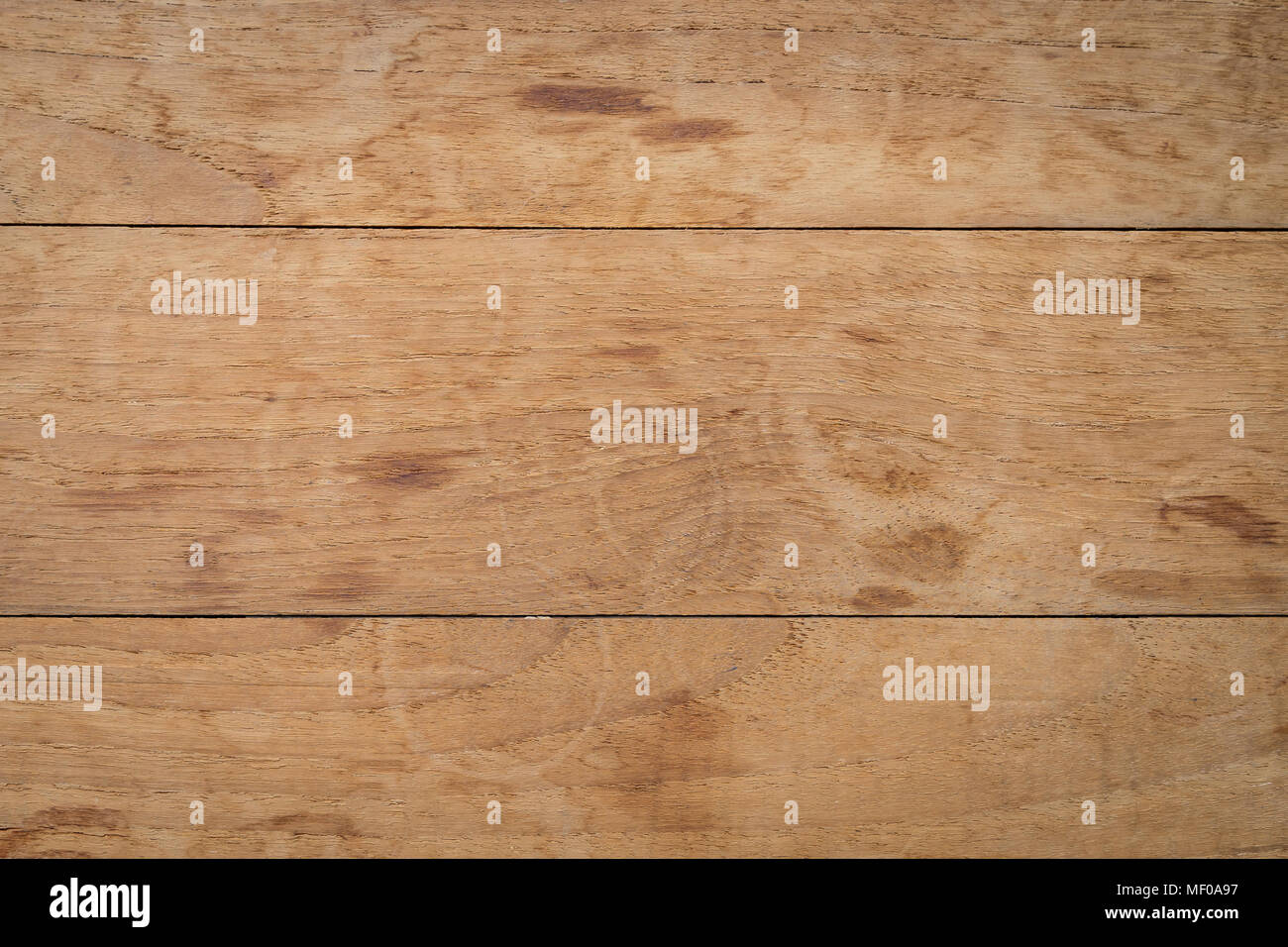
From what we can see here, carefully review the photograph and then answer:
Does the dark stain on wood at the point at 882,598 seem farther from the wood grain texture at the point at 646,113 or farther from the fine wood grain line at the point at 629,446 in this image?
the wood grain texture at the point at 646,113

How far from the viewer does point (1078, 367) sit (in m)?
0.58

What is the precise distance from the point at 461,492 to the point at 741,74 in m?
0.34

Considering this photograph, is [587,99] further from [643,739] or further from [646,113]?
[643,739]

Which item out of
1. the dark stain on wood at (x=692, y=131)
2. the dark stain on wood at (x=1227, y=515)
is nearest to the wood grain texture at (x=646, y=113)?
the dark stain on wood at (x=692, y=131)

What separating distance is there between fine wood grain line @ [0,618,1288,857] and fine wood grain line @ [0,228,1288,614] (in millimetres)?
24

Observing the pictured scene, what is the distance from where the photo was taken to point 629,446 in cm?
57

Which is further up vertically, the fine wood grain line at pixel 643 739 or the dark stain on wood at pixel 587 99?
the dark stain on wood at pixel 587 99

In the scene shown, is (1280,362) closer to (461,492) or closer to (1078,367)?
(1078,367)

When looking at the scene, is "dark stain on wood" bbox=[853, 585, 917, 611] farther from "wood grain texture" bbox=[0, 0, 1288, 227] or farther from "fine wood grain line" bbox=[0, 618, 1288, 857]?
"wood grain texture" bbox=[0, 0, 1288, 227]

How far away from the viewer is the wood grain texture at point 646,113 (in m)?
0.58

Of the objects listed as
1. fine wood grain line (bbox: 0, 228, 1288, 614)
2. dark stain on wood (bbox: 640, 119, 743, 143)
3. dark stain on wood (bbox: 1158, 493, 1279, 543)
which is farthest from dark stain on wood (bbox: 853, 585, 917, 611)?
dark stain on wood (bbox: 640, 119, 743, 143)

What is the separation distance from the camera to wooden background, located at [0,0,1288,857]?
22.5 inches

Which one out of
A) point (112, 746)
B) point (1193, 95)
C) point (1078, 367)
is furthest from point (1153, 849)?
point (112, 746)

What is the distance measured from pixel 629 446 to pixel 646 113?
227 mm
